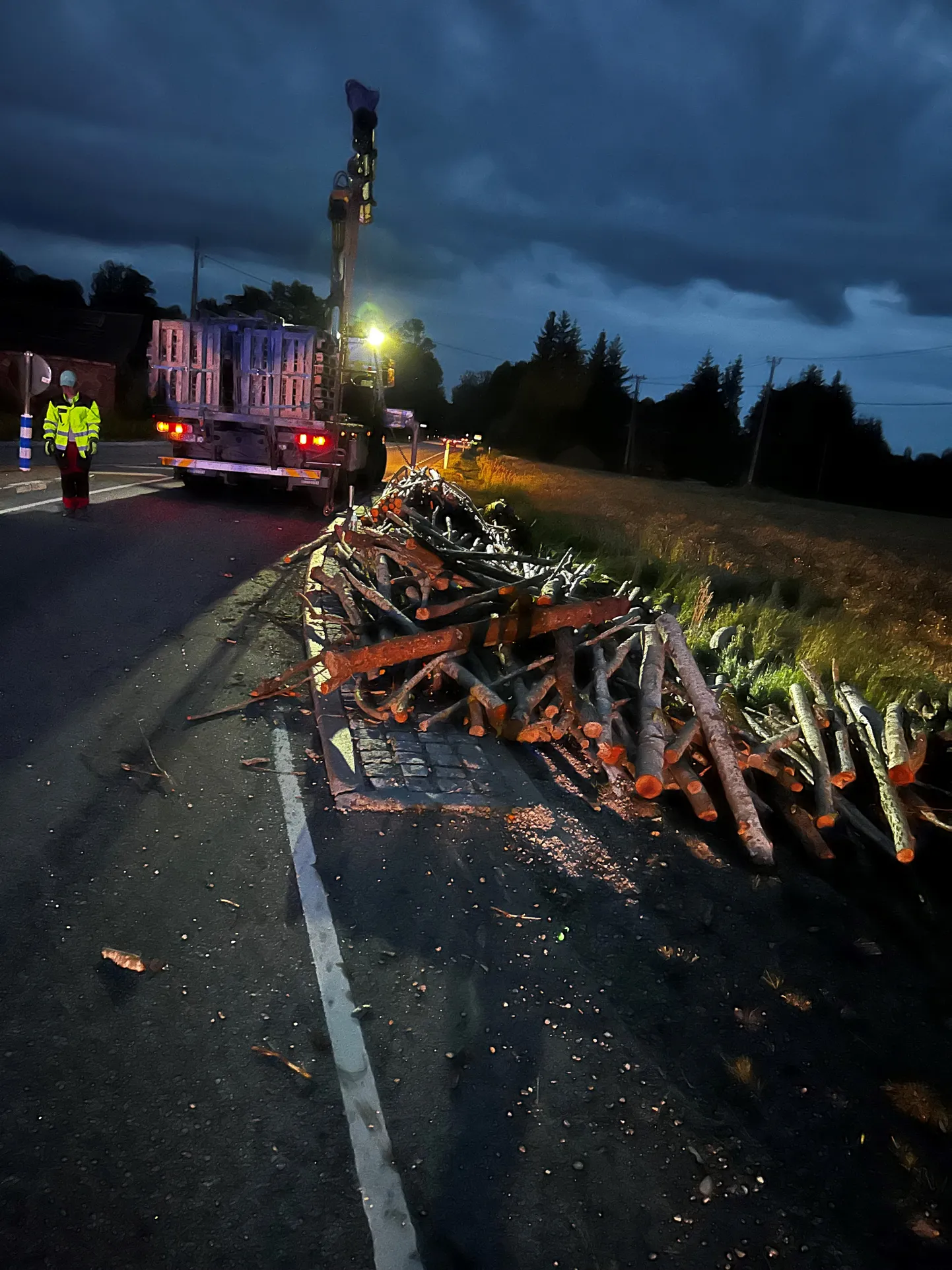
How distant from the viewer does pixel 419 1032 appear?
3.16 meters

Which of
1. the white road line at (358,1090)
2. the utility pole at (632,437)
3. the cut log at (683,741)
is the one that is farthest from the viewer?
the utility pole at (632,437)

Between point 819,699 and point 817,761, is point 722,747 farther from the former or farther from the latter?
point 819,699

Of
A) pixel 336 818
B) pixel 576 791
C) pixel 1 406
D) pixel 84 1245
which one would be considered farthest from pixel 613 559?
pixel 1 406

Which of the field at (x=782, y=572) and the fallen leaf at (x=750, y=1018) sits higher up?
the field at (x=782, y=572)

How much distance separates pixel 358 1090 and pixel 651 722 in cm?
319

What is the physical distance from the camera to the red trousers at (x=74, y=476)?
38.3ft

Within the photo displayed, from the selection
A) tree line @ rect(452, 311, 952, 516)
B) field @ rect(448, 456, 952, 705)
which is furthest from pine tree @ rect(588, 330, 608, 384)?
field @ rect(448, 456, 952, 705)

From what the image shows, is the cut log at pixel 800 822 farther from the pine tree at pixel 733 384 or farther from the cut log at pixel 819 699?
the pine tree at pixel 733 384

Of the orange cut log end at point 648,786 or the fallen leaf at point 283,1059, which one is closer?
the fallen leaf at point 283,1059

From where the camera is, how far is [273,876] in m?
4.04

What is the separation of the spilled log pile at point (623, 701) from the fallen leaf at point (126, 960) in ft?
8.65

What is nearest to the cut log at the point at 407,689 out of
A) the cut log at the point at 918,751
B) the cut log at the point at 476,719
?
the cut log at the point at 476,719

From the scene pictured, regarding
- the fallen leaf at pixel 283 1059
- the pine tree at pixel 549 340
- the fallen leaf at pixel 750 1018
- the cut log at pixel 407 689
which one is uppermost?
the pine tree at pixel 549 340

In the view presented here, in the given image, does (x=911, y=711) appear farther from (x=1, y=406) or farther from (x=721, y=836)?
(x=1, y=406)
